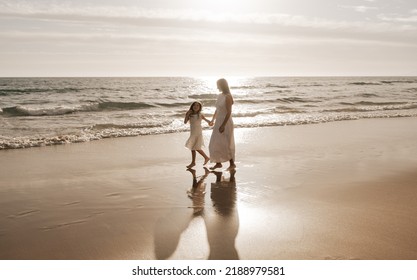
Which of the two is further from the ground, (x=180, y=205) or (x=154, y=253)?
(x=180, y=205)

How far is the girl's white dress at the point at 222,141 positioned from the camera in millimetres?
8336

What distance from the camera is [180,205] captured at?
5.81 meters

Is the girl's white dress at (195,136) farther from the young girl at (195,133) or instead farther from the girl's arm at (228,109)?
the girl's arm at (228,109)

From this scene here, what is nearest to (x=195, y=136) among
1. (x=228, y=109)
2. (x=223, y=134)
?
(x=223, y=134)

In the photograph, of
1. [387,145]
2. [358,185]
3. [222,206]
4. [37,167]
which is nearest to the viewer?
[222,206]

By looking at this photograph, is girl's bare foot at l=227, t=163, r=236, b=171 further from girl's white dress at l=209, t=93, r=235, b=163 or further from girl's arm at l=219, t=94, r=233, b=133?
girl's arm at l=219, t=94, r=233, b=133

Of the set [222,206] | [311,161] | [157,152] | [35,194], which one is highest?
[157,152]

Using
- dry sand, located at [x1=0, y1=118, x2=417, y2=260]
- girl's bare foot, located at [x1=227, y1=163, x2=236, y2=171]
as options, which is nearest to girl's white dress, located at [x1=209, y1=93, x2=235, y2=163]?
girl's bare foot, located at [x1=227, y1=163, x2=236, y2=171]

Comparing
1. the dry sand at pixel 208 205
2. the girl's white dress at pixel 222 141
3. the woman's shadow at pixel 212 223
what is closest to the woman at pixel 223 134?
the girl's white dress at pixel 222 141

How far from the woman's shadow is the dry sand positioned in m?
0.01

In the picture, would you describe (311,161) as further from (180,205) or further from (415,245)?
Result: (415,245)

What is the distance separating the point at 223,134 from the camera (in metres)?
8.45

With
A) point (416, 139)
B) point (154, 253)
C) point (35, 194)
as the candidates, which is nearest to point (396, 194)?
point (154, 253)
